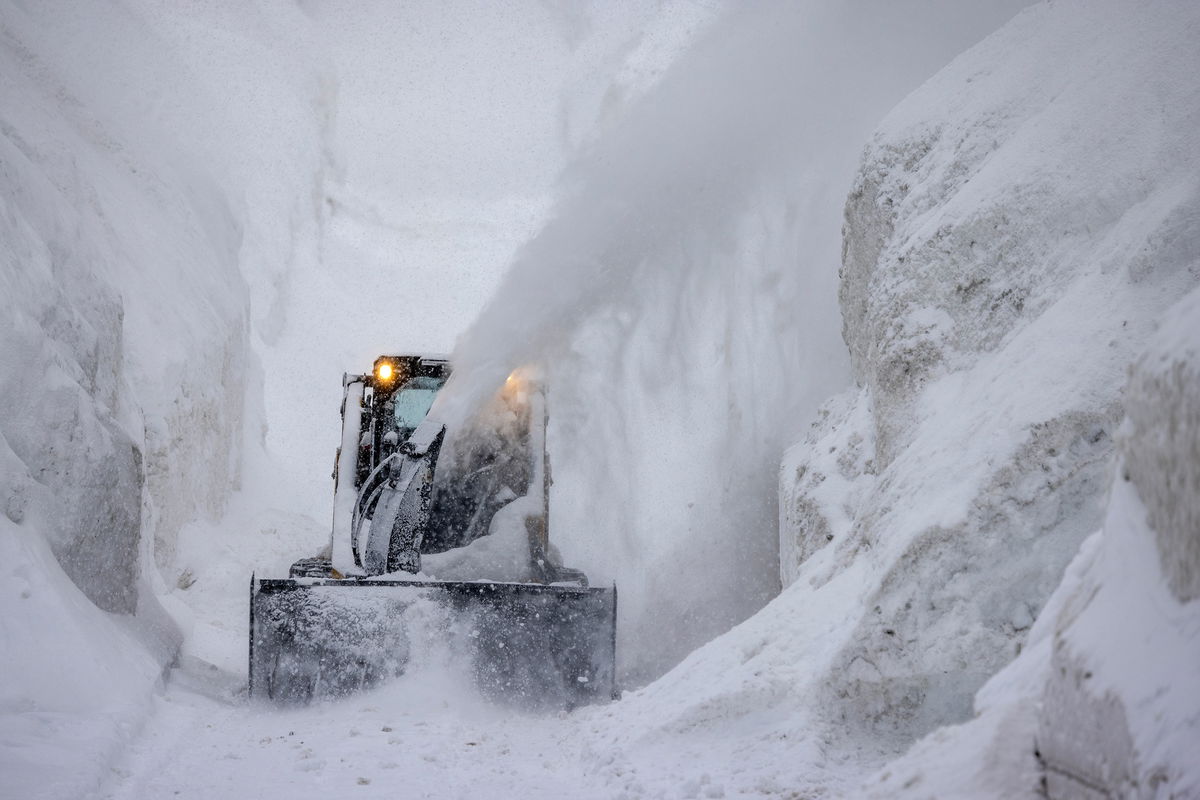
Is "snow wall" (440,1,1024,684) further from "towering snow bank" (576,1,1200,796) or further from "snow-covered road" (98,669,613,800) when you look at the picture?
"snow-covered road" (98,669,613,800)

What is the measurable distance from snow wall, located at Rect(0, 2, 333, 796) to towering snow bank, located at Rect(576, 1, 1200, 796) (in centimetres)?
294

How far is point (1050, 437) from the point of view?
4.15 metres

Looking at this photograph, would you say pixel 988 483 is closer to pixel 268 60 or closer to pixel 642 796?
pixel 642 796

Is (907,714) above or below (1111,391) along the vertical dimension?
below

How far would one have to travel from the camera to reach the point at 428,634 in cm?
649

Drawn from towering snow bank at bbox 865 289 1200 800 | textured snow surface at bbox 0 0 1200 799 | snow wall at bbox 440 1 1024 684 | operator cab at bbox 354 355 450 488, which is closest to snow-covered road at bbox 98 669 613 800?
textured snow surface at bbox 0 0 1200 799

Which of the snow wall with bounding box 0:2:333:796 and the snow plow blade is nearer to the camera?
the snow wall with bounding box 0:2:333:796

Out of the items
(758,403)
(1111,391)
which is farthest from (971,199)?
(758,403)

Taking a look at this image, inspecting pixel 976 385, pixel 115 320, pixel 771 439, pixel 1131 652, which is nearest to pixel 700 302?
pixel 771 439

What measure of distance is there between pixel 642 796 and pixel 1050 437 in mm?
2203

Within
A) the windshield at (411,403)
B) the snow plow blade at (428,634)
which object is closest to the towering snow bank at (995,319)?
the snow plow blade at (428,634)

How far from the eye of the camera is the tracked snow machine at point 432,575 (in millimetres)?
6406

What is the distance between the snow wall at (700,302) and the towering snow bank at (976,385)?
213 centimetres

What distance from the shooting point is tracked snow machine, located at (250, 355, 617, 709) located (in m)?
6.41
